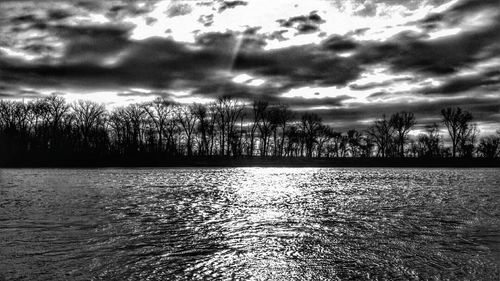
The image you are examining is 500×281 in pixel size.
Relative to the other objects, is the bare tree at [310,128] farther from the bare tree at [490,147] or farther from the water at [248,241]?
the water at [248,241]

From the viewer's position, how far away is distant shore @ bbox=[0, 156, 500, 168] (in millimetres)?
81875

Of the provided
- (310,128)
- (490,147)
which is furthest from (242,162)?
(490,147)

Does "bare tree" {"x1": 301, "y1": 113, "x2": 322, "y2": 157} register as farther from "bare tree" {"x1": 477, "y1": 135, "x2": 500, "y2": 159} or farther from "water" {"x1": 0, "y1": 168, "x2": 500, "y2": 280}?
"water" {"x1": 0, "y1": 168, "x2": 500, "y2": 280}

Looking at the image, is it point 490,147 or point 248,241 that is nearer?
point 248,241

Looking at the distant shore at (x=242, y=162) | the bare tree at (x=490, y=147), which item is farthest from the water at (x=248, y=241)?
the bare tree at (x=490, y=147)

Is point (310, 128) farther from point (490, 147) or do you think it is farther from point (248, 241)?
point (248, 241)

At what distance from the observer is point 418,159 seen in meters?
96.1

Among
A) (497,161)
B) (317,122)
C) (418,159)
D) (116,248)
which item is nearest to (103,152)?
(317,122)

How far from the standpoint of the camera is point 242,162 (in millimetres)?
91688

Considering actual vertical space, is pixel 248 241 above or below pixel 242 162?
below

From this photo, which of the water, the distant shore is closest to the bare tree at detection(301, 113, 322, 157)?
the distant shore

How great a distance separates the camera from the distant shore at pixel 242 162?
8188 cm

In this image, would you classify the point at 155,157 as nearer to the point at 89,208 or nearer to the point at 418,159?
the point at 418,159

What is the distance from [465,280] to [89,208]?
602 inches
